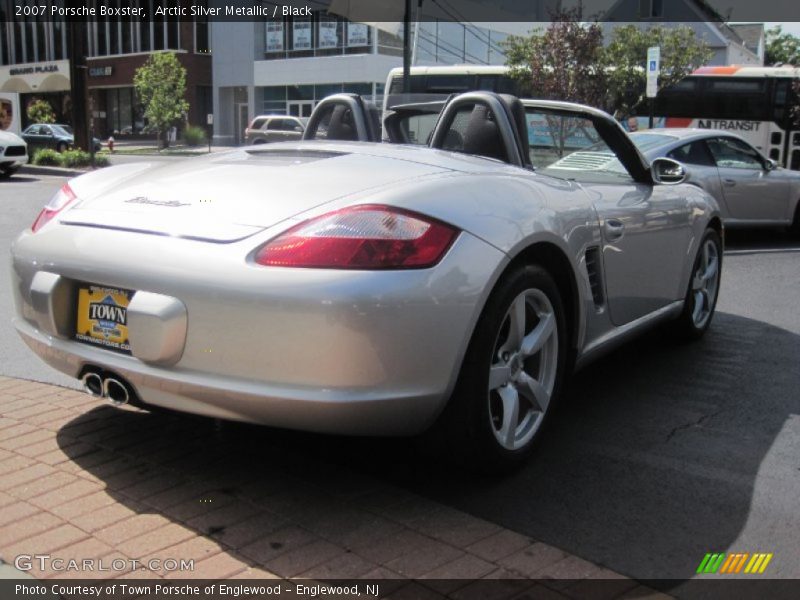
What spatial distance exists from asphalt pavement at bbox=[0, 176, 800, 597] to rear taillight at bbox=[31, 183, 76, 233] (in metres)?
1.17

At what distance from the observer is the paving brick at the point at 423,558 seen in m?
2.55

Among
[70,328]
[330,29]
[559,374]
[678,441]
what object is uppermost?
[330,29]

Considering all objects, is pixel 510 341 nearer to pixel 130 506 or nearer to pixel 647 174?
pixel 130 506

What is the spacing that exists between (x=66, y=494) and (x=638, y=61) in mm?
21518

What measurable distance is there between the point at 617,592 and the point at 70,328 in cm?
200

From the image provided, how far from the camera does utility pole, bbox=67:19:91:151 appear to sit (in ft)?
80.5

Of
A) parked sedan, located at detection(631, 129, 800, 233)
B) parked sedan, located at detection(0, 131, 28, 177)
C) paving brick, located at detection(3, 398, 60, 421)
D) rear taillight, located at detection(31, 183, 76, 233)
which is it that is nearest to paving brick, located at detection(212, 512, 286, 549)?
rear taillight, located at detection(31, 183, 76, 233)

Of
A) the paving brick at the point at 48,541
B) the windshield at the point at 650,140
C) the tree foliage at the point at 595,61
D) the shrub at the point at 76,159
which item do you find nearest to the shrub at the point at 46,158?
the shrub at the point at 76,159

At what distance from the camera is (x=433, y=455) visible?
3080mm

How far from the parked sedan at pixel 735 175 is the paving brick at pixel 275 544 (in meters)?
7.72

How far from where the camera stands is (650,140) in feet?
31.3

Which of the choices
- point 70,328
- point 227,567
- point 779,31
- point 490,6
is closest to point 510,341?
point 227,567

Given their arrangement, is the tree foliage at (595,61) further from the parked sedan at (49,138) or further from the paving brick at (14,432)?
the parked sedan at (49,138)

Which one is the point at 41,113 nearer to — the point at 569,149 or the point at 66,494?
the point at 569,149
